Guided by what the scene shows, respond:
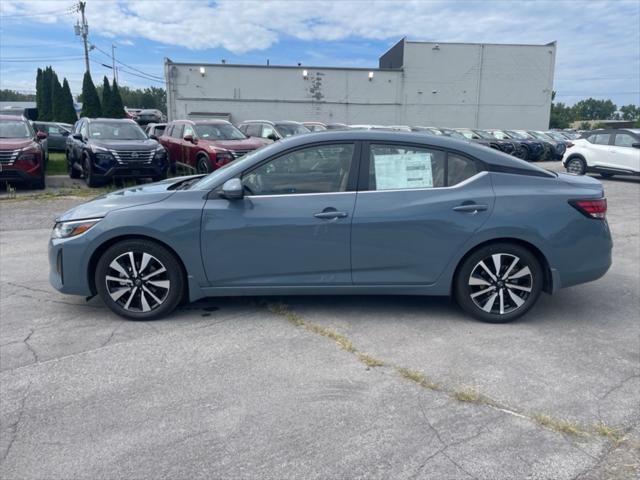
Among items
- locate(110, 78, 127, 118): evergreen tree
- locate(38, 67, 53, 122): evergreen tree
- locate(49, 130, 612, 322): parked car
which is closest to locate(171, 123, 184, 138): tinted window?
locate(49, 130, 612, 322): parked car

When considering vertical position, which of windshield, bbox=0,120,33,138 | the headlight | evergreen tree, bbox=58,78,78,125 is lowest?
the headlight

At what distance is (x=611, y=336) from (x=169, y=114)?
114 feet

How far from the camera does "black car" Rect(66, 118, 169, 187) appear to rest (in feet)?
40.6

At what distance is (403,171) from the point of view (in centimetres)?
461

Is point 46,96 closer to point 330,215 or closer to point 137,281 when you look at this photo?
point 137,281

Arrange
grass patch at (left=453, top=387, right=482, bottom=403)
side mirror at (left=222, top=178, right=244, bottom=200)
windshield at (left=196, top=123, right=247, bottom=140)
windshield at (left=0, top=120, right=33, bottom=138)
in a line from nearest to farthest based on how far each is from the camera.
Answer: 1. grass patch at (left=453, top=387, right=482, bottom=403)
2. side mirror at (left=222, top=178, right=244, bottom=200)
3. windshield at (left=0, top=120, right=33, bottom=138)
4. windshield at (left=196, top=123, right=247, bottom=140)

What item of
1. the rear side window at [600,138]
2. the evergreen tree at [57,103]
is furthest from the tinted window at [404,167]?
the evergreen tree at [57,103]

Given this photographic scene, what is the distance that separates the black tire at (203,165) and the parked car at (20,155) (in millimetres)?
Result: 3593

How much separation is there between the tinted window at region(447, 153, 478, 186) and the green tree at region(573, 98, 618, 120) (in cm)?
13928

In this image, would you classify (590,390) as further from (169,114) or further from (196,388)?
(169,114)

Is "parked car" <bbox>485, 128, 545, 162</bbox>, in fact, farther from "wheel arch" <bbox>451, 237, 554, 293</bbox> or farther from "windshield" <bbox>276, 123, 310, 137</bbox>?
"wheel arch" <bbox>451, 237, 554, 293</bbox>

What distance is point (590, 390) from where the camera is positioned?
11.6ft

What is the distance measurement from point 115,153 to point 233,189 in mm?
9069

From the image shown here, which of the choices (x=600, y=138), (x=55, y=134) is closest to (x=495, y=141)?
(x=600, y=138)
